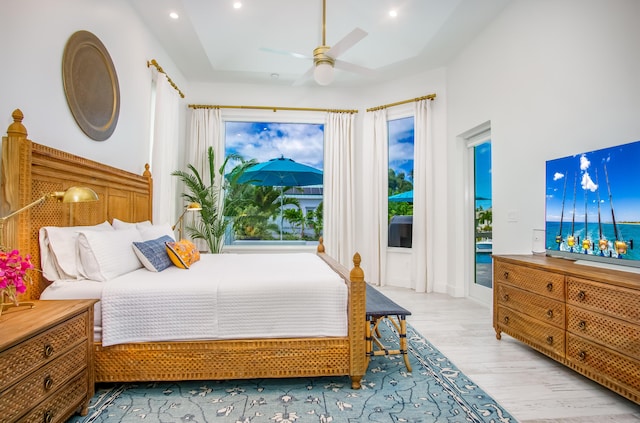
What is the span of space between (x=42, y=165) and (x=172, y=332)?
1367 millimetres

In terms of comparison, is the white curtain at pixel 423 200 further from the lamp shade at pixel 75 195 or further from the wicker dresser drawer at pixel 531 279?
the lamp shade at pixel 75 195

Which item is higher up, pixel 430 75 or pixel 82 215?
pixel 430 75

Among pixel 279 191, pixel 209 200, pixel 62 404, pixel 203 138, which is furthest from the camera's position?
pixel 279 191

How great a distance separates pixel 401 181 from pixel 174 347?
13.8ft

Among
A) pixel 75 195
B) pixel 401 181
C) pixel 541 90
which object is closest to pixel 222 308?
pixel 75 195

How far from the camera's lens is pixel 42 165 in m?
2.21

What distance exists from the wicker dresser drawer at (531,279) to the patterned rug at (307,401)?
0.88 m

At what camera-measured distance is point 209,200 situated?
499 cm

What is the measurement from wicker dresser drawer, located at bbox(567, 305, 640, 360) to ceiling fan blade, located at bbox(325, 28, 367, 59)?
8.18ft

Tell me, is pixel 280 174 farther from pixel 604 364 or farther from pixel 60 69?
pixel 604 364

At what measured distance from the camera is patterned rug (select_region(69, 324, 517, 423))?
1908 mm

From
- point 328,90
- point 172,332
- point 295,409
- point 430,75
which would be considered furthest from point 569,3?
point 172,332

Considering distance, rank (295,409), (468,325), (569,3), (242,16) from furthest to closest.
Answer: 1. (242,16)
2. (468,325)
3. (569,3)
4. (295,409)

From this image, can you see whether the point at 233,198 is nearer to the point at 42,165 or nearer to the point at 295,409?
the point at 42,165
